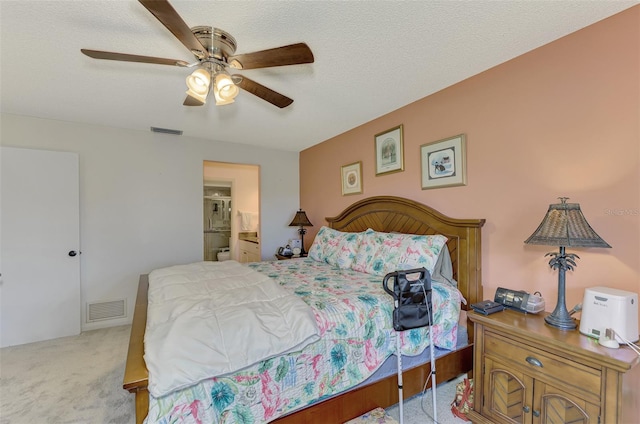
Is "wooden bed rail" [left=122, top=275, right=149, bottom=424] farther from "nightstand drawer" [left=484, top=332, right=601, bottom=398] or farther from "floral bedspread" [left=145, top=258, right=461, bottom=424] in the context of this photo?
"nightstand drawer" [left=484, top=332, right=601, bottom=398]

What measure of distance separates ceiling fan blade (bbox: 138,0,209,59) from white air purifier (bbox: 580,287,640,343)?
2.33 m

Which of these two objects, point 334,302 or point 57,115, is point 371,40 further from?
point 57,115

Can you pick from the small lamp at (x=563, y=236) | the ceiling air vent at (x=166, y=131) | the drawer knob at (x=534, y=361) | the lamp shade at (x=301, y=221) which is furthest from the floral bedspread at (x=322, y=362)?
the ceiling air vent at (x=166, y=131)

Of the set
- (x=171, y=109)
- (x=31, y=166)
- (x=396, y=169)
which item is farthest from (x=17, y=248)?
(x=396, y=169)

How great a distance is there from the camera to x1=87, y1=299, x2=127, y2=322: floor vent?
330 cm

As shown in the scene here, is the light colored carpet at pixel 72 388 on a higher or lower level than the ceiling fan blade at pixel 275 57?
lower

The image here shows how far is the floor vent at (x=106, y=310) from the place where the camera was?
330 cm

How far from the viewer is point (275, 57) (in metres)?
1.50

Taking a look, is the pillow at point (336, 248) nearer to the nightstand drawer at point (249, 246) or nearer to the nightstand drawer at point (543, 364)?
the nightstand drawer at point (543, 364)

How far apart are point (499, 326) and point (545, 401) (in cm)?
38

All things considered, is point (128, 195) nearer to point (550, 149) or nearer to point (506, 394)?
point (506, 394)

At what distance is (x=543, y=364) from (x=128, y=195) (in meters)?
4.25

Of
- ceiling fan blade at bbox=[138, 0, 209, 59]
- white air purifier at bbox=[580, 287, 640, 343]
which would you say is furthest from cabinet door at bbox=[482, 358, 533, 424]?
ceiling fan blade at bbox=[138, 0, 209, 59]

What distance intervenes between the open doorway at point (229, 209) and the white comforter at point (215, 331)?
4204 millimetres
